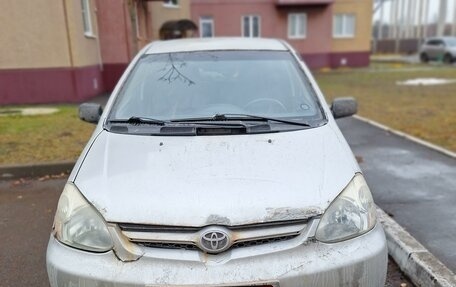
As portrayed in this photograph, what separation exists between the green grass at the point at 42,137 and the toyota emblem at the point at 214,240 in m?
4.39

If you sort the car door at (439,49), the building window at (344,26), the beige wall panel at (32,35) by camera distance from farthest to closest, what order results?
the car door at (439,49) < the building window at (344,26) < the beige wall panel at (32,35)

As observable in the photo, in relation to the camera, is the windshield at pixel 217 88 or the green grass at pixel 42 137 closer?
the windshield at pixel 217 88

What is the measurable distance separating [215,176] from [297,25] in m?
24.9

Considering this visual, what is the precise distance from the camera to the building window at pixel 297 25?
25.4 metres

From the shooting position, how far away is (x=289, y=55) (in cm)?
376

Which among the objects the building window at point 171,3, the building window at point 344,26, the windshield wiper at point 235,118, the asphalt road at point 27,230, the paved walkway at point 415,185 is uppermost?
the building window at point 171,3

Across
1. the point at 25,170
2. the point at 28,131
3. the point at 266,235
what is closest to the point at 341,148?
the point at 266,235

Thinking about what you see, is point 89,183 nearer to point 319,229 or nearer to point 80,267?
point 80,267

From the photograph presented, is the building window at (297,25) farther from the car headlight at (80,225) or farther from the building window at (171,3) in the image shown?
the car headlight at (80,225)

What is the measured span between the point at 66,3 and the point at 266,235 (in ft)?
36.0

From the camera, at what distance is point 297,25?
2553 centimetres

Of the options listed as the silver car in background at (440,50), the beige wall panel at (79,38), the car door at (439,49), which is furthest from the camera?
the car door at (439,49)

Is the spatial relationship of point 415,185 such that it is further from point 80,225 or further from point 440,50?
point 440,50

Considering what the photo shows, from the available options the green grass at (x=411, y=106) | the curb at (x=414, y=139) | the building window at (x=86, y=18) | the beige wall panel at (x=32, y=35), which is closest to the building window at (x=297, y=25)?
the green grass at (x=411, y=106)
